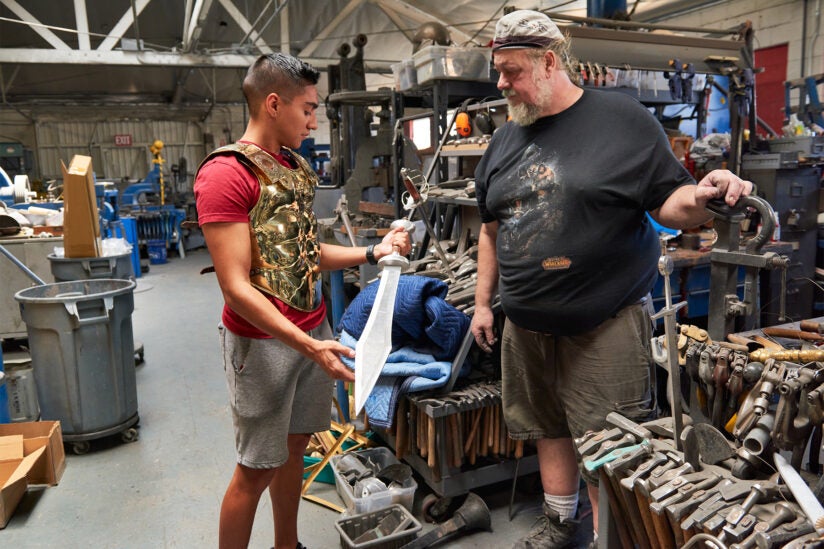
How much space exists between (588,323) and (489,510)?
41.2 inches

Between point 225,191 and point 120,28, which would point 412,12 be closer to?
point 120,28

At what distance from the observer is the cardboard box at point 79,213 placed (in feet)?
10.3

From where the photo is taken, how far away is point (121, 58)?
7.08 metres

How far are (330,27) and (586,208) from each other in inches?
306

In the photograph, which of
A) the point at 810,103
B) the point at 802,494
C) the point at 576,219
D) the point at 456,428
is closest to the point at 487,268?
the point at 576,219

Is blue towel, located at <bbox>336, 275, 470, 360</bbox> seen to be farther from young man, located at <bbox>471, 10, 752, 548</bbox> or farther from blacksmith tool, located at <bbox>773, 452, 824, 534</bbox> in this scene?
blacksmith tool, located at <bbox>773, 452, 824, 534</bbox>

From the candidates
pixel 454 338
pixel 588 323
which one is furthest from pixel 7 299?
pixel 588 323

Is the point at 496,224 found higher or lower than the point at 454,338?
higher

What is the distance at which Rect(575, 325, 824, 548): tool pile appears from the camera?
95 centimetres

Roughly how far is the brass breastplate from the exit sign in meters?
12.1

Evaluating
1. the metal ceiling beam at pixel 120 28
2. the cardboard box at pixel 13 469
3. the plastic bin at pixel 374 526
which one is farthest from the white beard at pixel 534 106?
the metal ceiling beam at pixel 120 28

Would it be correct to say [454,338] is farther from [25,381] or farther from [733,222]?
[25,381]

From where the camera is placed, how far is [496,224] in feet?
6.15

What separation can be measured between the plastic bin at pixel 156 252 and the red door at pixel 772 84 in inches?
306
